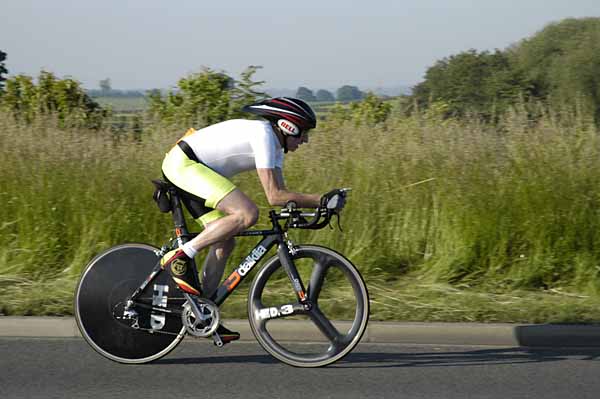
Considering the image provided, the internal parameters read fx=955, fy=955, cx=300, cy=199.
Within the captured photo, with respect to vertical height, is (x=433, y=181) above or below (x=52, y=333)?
above

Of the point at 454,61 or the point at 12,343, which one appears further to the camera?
the point at 454,61

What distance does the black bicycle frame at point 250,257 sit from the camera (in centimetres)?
589

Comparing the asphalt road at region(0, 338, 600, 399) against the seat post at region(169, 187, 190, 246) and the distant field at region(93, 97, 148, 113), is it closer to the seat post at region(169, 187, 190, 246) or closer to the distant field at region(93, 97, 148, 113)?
the seat post at region(169, 187, 190, 246)

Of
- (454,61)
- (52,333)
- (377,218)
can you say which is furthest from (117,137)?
(454,61)

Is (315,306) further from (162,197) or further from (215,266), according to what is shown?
(162,197)

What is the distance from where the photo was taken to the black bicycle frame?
232 inches

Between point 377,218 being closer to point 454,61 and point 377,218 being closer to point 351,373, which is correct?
point 351,373

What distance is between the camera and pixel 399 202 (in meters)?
8.83

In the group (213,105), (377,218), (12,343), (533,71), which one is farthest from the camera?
(533,71)

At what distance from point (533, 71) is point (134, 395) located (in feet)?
76.9

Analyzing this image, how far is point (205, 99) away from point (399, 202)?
6.40 meters

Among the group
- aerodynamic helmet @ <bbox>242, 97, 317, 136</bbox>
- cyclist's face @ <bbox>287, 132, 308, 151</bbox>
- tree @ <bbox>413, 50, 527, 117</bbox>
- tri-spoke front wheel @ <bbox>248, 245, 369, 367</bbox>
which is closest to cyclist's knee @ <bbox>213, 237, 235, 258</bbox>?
tri-spoke front wheel @ <bbox>248, 245, 369, 367</bbox>

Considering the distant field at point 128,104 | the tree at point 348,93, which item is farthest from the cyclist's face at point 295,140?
the tree at point 348,93

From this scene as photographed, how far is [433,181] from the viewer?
895cm
